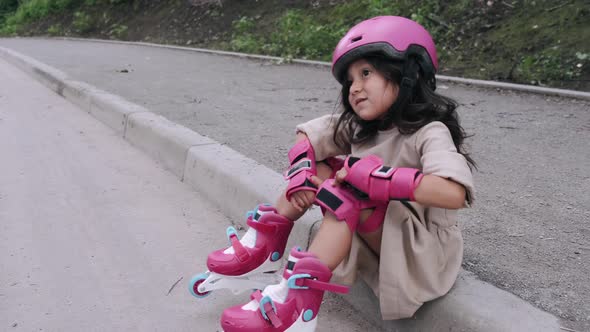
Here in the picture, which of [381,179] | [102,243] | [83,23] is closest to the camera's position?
[381,179]

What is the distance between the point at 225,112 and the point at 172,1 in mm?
12087

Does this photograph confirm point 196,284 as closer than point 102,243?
Yes

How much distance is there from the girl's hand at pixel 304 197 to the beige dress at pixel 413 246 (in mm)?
223

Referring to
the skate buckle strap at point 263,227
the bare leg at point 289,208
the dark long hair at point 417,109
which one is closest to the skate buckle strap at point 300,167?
the bare leg at point 289,208

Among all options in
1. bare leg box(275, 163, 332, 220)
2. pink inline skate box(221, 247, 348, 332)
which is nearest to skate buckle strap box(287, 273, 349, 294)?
pink inline skate box(221, 247, 348, 332)

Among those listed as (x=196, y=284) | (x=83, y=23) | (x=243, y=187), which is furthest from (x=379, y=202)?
(x=83, y=23)

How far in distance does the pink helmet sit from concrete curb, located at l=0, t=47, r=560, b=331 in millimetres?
806

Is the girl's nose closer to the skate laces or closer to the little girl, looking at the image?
the little girl

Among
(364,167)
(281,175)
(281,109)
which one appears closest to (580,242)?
(364,167)

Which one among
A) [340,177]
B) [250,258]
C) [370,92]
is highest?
[370,92]

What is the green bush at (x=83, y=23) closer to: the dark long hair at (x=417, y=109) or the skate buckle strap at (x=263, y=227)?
the skate buckle strap at (x=263, y=227)

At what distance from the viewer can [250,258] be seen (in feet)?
7.45

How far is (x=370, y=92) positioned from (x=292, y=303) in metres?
0.80

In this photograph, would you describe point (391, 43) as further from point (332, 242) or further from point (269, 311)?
point (269, 311)
